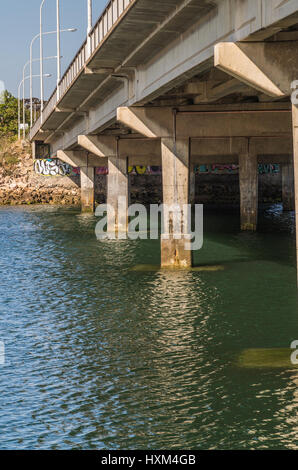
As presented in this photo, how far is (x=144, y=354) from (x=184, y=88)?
52.0 feet

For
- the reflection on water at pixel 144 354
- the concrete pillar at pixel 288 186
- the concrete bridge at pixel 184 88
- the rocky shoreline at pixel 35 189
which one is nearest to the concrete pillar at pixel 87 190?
the concrete bridge at pixel 184 88

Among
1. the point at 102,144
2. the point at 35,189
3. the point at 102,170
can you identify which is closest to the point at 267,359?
the point at 102,144

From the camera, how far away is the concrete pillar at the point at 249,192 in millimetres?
55475

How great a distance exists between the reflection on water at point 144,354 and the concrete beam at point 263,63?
21.3 ft

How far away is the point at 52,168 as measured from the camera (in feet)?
361

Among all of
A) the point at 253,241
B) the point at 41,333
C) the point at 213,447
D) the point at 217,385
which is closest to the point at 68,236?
the point at 253,241

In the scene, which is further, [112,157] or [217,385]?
[112,157]

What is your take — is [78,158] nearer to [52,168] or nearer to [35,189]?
[35,189]

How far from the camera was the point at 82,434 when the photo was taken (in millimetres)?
15023

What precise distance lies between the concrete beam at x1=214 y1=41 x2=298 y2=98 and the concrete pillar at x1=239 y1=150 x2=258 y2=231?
112 feet

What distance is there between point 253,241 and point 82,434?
35.6 metres

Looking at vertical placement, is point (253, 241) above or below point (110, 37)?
below

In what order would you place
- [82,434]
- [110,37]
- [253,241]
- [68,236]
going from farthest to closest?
[68,236]
[253,241]
[110,37]
[82,434]

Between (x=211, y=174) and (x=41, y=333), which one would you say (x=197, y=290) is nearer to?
A: (x=41, y=333)
